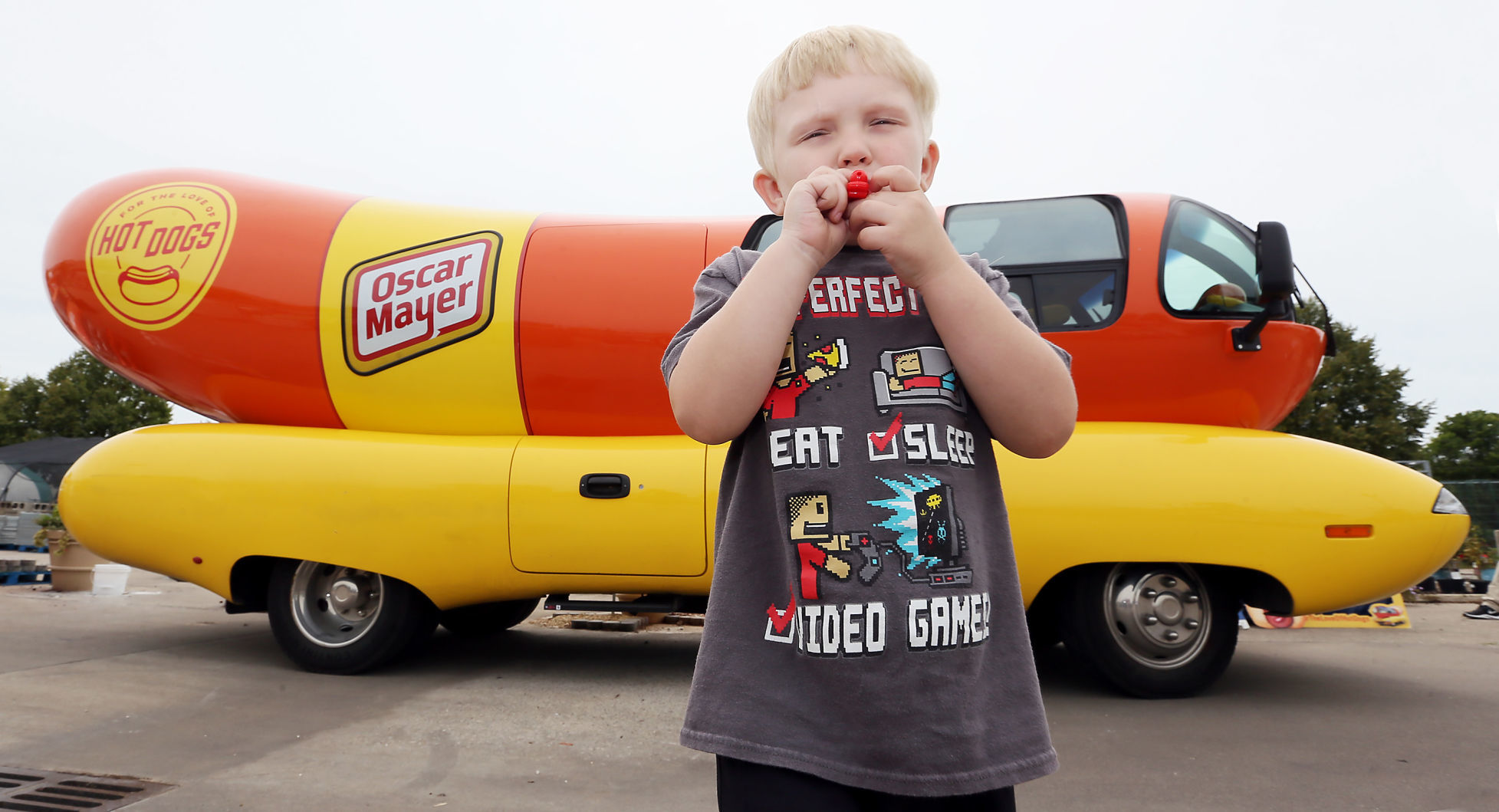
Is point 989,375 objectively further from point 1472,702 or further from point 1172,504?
point 1472,702

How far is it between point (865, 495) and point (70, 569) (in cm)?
1158

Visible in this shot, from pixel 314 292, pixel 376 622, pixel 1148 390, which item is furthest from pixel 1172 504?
pixel 314 292

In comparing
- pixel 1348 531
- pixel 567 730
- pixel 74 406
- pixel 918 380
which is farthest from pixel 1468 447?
pixel 74 406

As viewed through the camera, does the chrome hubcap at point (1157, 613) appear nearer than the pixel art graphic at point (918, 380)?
No

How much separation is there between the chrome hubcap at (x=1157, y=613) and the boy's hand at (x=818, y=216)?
3590 mm

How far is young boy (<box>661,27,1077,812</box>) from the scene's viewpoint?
0.96 metres

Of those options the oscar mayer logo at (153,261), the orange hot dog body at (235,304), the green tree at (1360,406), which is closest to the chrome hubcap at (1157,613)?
the orange hot dog body at (235,304)

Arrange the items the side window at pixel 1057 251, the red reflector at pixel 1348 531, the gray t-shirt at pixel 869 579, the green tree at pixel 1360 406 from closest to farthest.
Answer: the gray t-shirt at pixel 869 579, the red reflector at pixel 1348 531, the side window at pixel 1057 251, the green tree at pixel 1360 406

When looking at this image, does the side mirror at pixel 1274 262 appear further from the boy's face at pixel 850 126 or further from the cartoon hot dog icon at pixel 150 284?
the cartoon hot dog icon at pixel 150 284

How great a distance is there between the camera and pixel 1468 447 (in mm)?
50281

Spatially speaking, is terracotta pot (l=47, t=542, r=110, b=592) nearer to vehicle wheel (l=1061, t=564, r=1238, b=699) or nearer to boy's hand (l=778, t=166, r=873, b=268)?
vehicle wheel (l=1061, t=564, r=1238, b=699)

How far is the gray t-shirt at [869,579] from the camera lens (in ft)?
3.15

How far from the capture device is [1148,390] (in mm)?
4246

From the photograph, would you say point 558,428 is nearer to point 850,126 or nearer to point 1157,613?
point 1157,613
